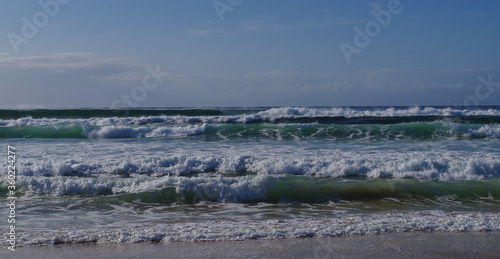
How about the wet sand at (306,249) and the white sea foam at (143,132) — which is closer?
the wet sand at (306,249)

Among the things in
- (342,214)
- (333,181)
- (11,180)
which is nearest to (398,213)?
(342,214)

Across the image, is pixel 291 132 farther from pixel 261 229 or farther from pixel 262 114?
pixel 261 229

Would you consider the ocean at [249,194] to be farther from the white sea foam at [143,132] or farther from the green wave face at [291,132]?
the white sea foam at [143,132]

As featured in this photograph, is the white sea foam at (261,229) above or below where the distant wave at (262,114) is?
below

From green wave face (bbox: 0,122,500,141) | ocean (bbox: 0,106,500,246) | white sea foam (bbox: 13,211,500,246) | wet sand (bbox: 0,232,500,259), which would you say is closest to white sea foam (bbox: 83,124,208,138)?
green wave face (bbox: 0,122,500,141)

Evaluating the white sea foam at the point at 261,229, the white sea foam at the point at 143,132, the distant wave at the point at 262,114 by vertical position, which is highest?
the distant wave at the point at 262,114

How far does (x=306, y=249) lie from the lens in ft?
16.0

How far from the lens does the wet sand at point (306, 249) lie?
4.69 metres

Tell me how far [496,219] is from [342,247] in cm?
296

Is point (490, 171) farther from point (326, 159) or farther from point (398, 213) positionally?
point (398, 213)

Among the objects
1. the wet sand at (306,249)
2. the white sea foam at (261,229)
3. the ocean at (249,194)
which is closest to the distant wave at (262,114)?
the ocean at (249,194)

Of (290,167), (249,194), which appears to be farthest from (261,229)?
(290,167)

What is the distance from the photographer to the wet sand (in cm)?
469

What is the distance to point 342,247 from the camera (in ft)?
16.2
